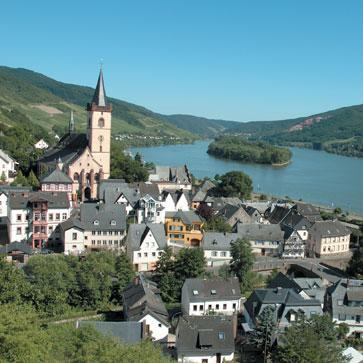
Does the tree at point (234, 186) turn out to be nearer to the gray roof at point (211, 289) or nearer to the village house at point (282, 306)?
the gray roof at point (211, 289)

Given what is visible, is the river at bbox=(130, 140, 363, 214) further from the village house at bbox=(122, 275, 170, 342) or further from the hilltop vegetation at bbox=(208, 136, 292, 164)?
the village house at bbox=(122, 275, 170, 342)

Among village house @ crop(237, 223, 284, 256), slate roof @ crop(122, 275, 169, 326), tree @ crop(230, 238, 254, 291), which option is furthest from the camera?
village house @ crop(237, 223, 284, 256)

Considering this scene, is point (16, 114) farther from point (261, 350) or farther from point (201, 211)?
point (261, 350)

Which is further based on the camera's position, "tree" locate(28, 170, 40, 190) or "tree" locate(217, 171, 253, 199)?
"tree" locate(217, 171, 253, 199)

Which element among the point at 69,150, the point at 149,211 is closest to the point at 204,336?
the point at 149,211

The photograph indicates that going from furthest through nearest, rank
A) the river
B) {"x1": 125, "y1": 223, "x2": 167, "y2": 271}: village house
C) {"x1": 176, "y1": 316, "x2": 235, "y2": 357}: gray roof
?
the river
{"x1": 125, "y1": 223, "x2": 167, "y2": 271}: village house
{"x1": 176, "y1": 316, "x2": 235, "y2": 357}: gray roof

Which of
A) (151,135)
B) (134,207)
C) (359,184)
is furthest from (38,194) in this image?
(151,135)

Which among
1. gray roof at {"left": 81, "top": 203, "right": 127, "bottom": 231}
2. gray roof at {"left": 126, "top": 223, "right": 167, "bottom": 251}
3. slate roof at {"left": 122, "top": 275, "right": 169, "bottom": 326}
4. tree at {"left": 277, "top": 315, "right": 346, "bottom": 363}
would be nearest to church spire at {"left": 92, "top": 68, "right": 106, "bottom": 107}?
gray roof at {"left": 81, "top": 203, "right": 127, "bottom": 231}
